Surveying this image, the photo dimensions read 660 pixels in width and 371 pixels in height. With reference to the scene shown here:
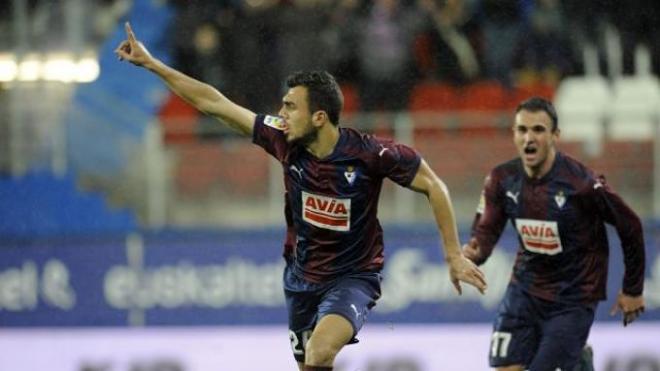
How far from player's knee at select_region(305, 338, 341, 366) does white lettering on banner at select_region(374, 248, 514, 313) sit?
4.37 m

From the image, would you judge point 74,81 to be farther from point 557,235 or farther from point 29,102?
point 557,235

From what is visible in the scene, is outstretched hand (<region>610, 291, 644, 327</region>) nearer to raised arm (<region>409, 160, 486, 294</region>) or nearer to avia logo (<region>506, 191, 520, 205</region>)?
avia logo (<region>506, 191, 520, 205</region>)

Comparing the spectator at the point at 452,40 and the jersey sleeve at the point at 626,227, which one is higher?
the spectator at the point at 452,40

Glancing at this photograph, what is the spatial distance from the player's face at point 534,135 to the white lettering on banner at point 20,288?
5146 mm

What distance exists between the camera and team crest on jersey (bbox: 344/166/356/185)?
6141 millimetres

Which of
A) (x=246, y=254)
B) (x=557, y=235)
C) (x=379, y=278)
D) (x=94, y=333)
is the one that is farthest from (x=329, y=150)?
(x=246, y=254)

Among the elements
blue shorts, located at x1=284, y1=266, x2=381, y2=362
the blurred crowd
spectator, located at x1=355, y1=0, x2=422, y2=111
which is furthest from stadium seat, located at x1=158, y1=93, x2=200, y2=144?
blue shorts, located at x1=284, y1=266, x2=381, y2=362

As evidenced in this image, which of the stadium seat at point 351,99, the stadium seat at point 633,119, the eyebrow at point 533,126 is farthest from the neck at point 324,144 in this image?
the stadium seat at point 351,99

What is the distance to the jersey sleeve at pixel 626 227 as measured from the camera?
6.52m

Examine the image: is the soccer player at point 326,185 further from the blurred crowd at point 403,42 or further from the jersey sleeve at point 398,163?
the blurred crowd at point 403,42

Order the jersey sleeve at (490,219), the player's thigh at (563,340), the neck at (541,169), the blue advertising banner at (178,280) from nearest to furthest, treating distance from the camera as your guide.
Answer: the player's thigh at (563,340) → the neck at (541,169) → the jersey sleeve at (490,219) → the blue advertising banner at (178,280)

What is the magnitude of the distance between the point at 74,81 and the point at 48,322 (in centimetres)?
195

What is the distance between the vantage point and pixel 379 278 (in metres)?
6.28

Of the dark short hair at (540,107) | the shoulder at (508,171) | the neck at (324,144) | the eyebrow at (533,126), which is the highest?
the dark short hair at (540,107)
